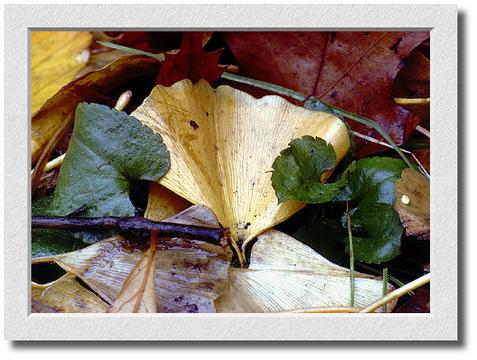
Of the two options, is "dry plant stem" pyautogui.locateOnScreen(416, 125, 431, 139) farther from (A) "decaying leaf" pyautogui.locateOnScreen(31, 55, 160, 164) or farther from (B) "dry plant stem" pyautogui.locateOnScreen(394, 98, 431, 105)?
(A) "decaying leaf" pyautogui.locateOnScreen(31, 55, 160, 164)

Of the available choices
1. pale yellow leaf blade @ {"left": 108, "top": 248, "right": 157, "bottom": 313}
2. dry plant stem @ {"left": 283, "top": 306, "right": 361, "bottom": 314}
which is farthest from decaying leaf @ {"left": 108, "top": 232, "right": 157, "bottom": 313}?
dry plant stem @ {"left": 283, "top": 306, "right": 361, "bottom": 314}

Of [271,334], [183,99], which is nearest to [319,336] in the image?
[271,334]


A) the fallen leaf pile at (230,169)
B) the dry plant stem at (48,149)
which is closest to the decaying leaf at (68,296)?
the fallen leaf pile at (230,169)

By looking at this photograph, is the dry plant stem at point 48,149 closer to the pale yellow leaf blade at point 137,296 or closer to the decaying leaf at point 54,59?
the decaying leaf at point 54,59

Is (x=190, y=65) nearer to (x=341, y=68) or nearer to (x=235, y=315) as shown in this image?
(x=341, y=68)

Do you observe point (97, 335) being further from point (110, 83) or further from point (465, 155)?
point (465, 155)
